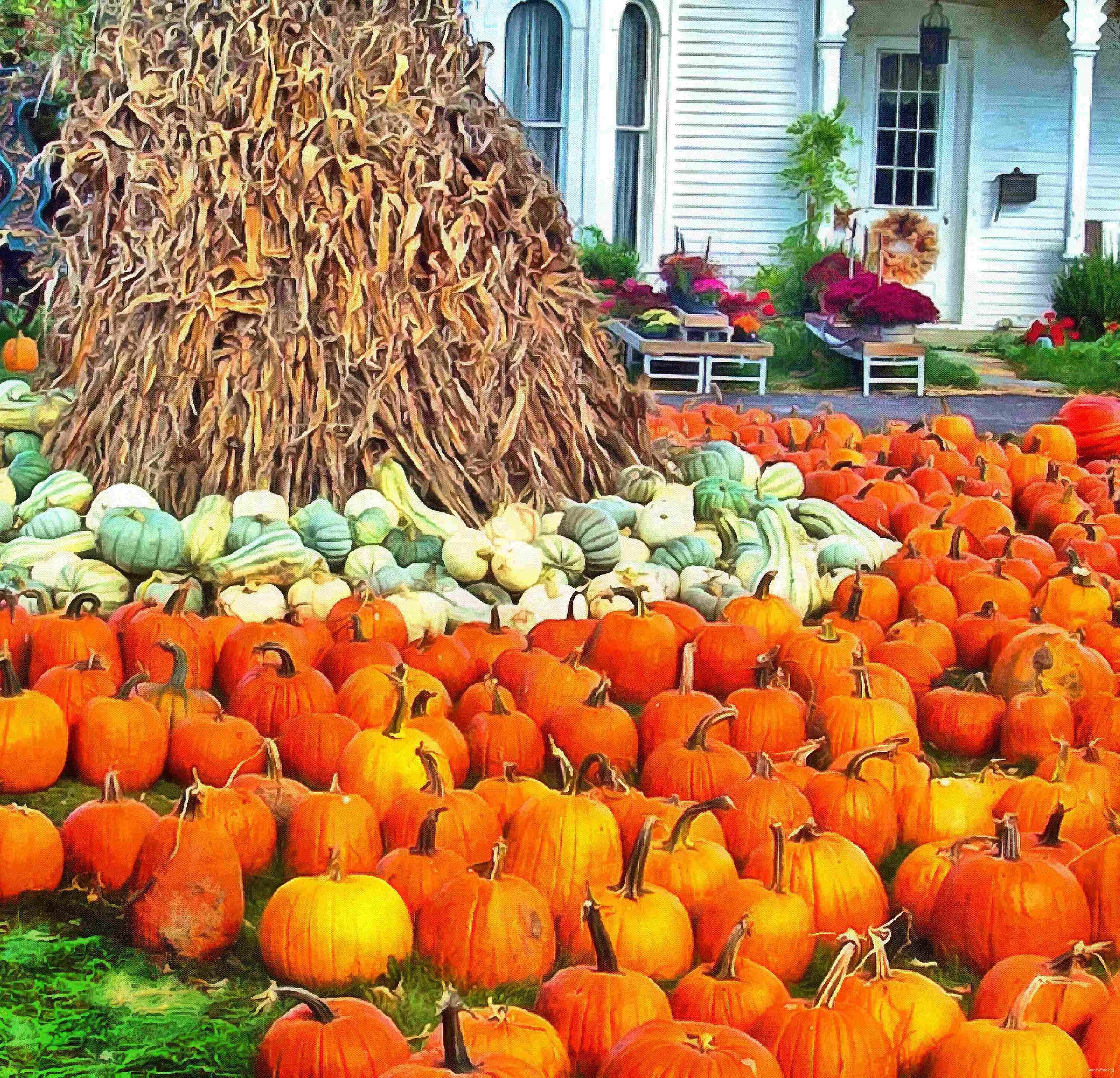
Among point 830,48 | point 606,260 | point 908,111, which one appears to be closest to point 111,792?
point 606,260

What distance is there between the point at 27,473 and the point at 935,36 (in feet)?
41.8

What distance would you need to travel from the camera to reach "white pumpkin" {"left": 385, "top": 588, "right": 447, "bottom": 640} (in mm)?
4652

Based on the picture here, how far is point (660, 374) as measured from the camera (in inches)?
505

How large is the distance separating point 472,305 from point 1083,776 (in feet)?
8.89

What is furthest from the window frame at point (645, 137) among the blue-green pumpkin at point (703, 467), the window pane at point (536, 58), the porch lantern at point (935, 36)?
the blue-green pumpkin at point (703, 467)

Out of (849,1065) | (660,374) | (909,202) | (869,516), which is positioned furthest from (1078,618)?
(909,202)

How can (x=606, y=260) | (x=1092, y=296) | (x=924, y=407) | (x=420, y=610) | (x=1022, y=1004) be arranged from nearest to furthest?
(x=1022, y=1004), (x=420, y=610), (x=924, y=407), (x=606, y=260), (x=1092, y=296)

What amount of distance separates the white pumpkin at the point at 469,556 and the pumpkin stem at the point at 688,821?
2152mm

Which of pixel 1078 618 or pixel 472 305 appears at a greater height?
pixel 472 305

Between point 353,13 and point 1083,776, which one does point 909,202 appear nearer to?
point 353,13

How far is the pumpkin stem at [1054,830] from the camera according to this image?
2865 millimetres

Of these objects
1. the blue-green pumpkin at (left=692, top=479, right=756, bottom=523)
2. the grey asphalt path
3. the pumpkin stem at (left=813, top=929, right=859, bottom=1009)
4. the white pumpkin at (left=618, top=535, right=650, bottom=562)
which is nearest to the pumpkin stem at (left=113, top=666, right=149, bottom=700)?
the pumpkin stem at (left=813, top=929, right=859, bottom=1009)

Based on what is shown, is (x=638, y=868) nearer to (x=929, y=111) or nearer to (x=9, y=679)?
(x=9, y=679)

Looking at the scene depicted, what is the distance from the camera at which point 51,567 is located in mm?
4914
